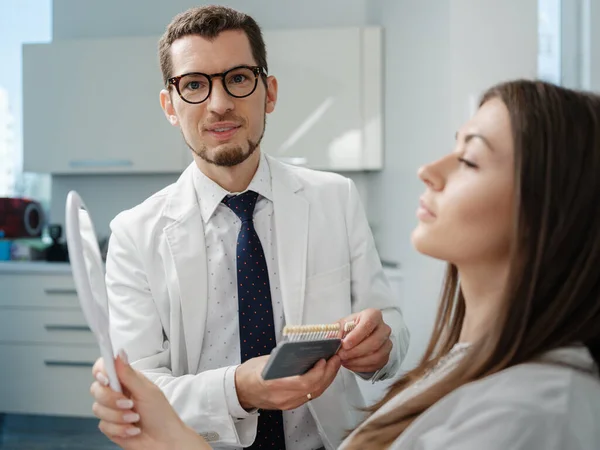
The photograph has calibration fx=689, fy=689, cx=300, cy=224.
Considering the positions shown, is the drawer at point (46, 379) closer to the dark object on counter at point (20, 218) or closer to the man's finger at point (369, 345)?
the dark object on counter at point (20, 218)

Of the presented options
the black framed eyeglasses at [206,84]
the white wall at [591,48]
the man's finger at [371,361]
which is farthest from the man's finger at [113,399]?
the white wall at [591,48]

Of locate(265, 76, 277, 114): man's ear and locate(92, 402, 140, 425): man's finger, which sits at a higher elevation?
locate(265, 76, 277, 114): man's ear

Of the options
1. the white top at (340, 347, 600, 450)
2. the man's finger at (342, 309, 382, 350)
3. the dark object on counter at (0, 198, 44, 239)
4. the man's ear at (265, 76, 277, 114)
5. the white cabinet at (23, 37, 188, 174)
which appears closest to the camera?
the white top at (340, 347, 600, 450)

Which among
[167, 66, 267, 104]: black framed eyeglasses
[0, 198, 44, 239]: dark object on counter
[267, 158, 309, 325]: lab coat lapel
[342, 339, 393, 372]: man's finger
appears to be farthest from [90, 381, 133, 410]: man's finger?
[0, 198, 44, 239]: dark object on counter

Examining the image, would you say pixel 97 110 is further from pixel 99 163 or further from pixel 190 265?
pixel 190 265

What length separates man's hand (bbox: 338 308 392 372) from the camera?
1.33 metres

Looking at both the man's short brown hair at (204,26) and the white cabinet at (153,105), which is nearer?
the man's short brown hair at (204,26)

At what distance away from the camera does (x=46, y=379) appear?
3.79 meters

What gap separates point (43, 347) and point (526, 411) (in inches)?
136

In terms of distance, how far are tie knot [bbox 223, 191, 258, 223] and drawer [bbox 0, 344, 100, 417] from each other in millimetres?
2410

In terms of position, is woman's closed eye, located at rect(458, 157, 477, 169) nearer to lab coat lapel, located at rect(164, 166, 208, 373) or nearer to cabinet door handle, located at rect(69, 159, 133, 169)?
lab coat lapel, located at rect(164, 166, 208, 373)

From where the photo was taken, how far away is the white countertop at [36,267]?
3.75 metres

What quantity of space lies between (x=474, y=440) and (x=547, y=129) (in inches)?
16.2

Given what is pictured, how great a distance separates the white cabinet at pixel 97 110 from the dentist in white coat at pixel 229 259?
2.28m
